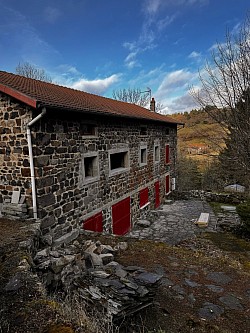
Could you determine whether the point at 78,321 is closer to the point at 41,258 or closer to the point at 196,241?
the point at 41,258

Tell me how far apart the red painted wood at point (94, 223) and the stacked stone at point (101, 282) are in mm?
2754

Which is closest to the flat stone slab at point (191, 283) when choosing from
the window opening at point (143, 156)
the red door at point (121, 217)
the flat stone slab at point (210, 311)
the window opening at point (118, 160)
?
the flat stone slab at point (210, 311)

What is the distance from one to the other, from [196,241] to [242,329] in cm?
543

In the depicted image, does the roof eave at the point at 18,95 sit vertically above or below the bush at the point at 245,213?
above

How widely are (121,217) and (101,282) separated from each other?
618cm

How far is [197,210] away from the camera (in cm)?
1361

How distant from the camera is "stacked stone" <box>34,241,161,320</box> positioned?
3188 mm

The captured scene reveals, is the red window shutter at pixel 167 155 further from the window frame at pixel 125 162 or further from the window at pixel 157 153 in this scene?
the window frame at pixel 125 162

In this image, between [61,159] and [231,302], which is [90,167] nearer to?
[61,159]

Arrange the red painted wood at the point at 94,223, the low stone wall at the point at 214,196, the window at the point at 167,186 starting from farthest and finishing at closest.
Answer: the window at the point at 167,186 → the low stone wall at the point at 214,196 → the red painted wood at the point at 94,223

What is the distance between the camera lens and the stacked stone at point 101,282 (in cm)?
319

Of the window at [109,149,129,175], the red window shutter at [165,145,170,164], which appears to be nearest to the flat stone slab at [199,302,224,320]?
the window at [109,149,129,175]

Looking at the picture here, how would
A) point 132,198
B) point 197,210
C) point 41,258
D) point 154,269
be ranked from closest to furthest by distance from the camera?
point 41,258
point 154,269
point 132,198
point 197,210

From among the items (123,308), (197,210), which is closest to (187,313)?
(123,308)
